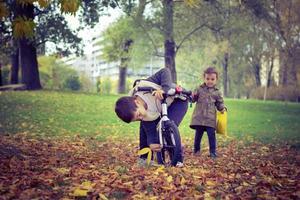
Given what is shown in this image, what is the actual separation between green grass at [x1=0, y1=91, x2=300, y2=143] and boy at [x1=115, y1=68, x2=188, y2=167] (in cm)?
456

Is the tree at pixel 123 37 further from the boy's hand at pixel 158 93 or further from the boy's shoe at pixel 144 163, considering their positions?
the boy's hand at pixel 158 93

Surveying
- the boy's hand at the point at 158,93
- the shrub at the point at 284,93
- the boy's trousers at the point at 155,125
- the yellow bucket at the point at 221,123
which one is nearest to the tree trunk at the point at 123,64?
the shrub at the point at 284,93

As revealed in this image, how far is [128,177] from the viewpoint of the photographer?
4711 millimetres

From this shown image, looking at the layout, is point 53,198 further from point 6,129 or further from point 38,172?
point 6,129

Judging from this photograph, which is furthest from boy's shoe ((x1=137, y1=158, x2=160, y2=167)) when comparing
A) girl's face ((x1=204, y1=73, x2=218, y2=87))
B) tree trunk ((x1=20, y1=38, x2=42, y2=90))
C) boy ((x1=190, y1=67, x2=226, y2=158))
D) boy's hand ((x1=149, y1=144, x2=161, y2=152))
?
tree trunk ((x1=20, y1=38, x2=42, y2=90))

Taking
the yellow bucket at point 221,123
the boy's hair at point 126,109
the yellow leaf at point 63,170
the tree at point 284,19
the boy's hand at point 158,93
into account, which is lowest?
the yellow leaf at point 63,170

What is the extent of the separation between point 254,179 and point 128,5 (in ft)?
66.8

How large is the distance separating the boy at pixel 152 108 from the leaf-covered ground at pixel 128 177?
0.47 m

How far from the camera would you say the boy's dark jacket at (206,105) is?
23.8ft

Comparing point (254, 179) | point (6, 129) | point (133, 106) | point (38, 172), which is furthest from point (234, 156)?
point (6, 129)

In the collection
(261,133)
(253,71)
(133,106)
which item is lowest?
(261,133)

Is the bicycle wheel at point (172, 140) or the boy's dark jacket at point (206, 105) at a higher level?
the boy's dark jacket at point (206, 105)

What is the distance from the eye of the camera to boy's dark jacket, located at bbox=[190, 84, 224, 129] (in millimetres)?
7242

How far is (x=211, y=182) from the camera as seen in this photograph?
15.1 ft
